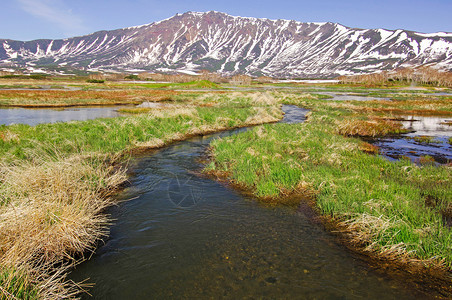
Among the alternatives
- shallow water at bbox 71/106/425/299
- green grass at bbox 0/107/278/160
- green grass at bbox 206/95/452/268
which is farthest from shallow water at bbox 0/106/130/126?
shallow water at bbox 71/106/425/299

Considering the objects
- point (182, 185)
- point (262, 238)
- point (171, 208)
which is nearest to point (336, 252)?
point (262, 238)

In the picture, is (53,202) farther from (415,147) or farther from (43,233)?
(415,147)

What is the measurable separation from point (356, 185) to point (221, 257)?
267 inches

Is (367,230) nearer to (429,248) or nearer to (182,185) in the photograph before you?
(429,248)

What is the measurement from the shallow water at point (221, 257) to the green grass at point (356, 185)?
116cm

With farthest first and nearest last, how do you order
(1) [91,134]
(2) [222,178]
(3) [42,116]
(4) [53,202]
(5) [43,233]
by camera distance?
(3) [42,116] → (1) [91,134] → (2) [222,178] → (4) [53,202] → (5) [43,233]

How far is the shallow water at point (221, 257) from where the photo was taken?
6.68 m

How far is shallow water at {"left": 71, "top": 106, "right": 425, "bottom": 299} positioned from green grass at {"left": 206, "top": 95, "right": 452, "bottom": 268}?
3.80 feet

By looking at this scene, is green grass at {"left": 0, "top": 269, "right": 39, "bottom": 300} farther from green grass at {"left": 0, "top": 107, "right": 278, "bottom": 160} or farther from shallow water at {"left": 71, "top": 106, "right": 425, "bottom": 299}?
green grass at {"left": 0, "top": 107, "right": 278, "bottom": 160}

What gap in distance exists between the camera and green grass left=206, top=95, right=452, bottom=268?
7.88 meters

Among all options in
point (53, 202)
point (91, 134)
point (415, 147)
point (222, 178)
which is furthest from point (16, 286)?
point (415, 147)

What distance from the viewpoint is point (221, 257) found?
309 inches

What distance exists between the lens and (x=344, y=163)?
15.0 meters

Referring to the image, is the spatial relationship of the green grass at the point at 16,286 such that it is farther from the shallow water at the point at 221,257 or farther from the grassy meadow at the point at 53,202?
the shallow water at the point at 221,257
